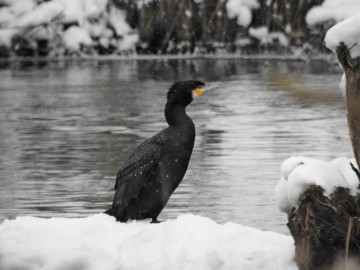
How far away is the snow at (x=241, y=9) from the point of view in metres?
36.2

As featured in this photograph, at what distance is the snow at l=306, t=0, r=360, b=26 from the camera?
3397cm

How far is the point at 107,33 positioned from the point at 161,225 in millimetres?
31093

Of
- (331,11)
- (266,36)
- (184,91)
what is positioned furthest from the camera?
(266,36)

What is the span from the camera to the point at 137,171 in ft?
25.7

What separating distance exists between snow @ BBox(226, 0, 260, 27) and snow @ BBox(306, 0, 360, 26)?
2.04 meters

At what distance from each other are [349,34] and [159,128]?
36.7 ft

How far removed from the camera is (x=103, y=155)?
14367 mm

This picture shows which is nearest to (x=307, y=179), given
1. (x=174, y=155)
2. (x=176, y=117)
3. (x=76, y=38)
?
(x=174, y=155)

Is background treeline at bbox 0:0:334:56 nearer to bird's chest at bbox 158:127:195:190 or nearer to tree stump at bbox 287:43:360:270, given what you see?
bird's chest at bbox 158:127:195:190

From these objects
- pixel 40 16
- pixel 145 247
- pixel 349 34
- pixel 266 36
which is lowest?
pixel 266 36

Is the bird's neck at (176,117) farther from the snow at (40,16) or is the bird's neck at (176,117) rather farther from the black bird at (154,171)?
the snow at (40,16)

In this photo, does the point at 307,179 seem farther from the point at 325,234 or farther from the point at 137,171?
the point at 137,171

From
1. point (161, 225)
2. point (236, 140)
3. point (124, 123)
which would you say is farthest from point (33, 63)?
point (161, 225)

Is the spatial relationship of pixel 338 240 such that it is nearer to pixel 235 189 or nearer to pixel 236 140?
pixel 235 189
